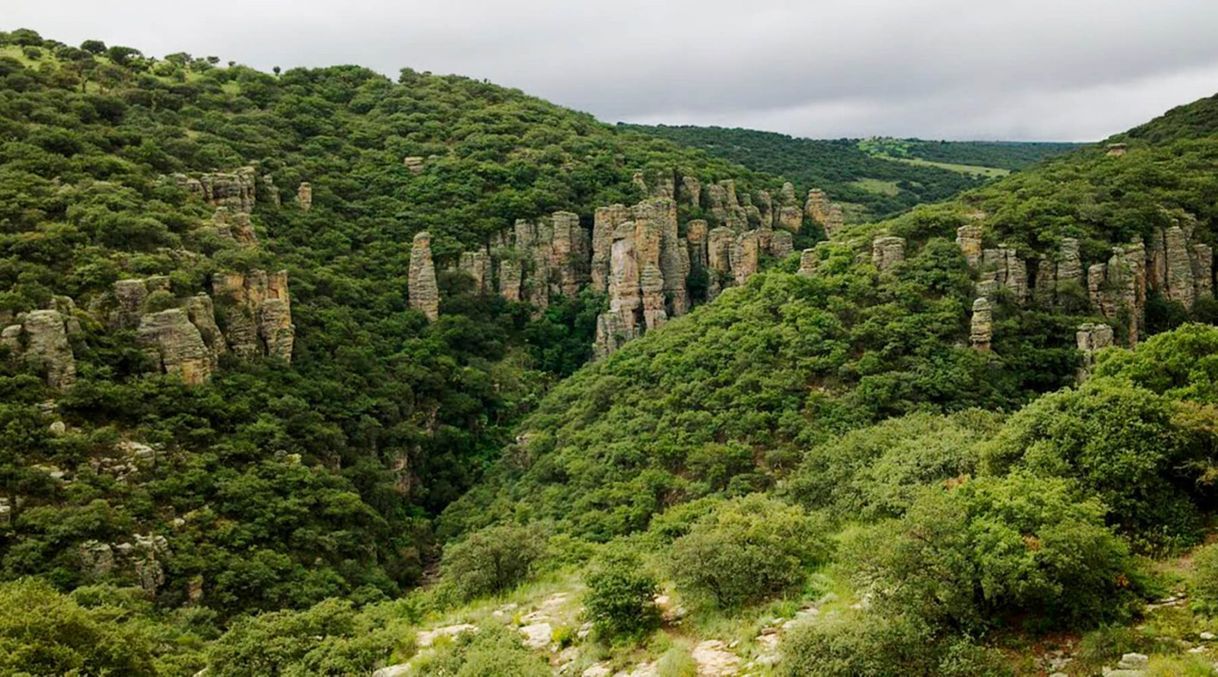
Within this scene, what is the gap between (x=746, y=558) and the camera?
20.3 metres

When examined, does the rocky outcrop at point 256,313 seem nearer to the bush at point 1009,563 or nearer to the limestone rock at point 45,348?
the limestone rock at point 45,348

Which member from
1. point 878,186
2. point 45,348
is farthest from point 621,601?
point 878,186

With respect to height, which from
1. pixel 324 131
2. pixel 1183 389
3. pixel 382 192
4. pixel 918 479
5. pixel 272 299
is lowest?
pixel 918 479

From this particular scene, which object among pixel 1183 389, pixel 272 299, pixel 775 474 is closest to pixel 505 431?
pixel 272 299

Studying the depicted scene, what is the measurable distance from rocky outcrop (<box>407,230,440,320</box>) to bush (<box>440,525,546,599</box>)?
36138 mm

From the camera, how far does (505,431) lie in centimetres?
5719

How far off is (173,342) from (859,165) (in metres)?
124

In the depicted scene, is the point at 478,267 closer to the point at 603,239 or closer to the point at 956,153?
the point at 603,239

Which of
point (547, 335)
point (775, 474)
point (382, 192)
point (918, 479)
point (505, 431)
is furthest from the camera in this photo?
point (382, 192)

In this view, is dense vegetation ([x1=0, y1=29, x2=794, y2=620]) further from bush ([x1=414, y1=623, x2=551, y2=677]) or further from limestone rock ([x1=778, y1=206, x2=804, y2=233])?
bush ([x1=414, y1=623, x2=551, y2=677])

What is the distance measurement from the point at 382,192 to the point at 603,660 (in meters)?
59.1

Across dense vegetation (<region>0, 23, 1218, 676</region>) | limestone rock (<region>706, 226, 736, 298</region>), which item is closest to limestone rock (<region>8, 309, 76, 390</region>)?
dense vegetation (<region>0, 23, 1218, 676</region>)

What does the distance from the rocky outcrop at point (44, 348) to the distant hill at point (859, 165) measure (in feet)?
267

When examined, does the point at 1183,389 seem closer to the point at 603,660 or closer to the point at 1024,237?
the point at 603,660
